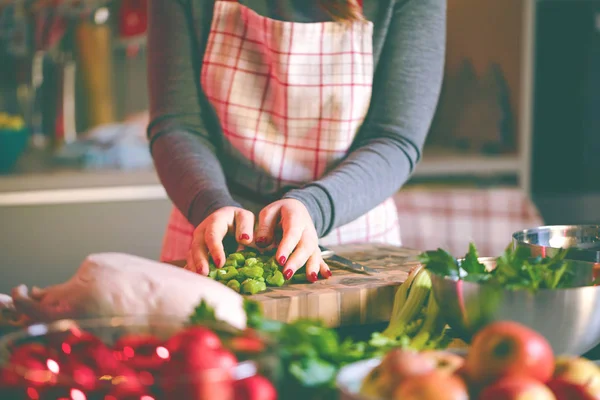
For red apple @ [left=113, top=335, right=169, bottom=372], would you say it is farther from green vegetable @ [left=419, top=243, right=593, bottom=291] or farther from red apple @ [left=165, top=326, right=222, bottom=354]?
green vegetable @ [left=419, top=243, right=593, bottom=291]

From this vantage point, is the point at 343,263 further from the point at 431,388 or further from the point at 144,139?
the point at 144,139

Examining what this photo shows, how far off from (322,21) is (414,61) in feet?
0.67

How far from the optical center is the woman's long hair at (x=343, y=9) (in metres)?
1.29

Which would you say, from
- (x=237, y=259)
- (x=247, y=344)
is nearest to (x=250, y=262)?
(x=237, y=259)

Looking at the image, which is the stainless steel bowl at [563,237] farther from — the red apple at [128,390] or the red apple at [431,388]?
the red apple at [128,390]

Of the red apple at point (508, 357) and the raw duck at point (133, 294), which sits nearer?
the red apple at point (508, 357)

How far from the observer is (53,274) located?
2541 millimetres

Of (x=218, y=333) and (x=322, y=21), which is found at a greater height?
(x=322, y=21)

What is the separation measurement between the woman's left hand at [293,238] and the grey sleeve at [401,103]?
196mm

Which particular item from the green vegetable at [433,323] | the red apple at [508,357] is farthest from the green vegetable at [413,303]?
the red apple at [508,357]

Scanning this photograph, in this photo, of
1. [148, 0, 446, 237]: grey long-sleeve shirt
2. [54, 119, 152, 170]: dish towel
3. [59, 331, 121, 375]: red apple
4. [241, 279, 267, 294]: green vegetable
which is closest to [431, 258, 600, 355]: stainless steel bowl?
[241, 279, 267, 294]: green vegetable

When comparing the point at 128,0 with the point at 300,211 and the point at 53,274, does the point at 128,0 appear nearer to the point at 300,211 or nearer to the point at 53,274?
the point at 53,274

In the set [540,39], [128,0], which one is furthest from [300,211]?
[128,0]

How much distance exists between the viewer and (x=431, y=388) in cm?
50
